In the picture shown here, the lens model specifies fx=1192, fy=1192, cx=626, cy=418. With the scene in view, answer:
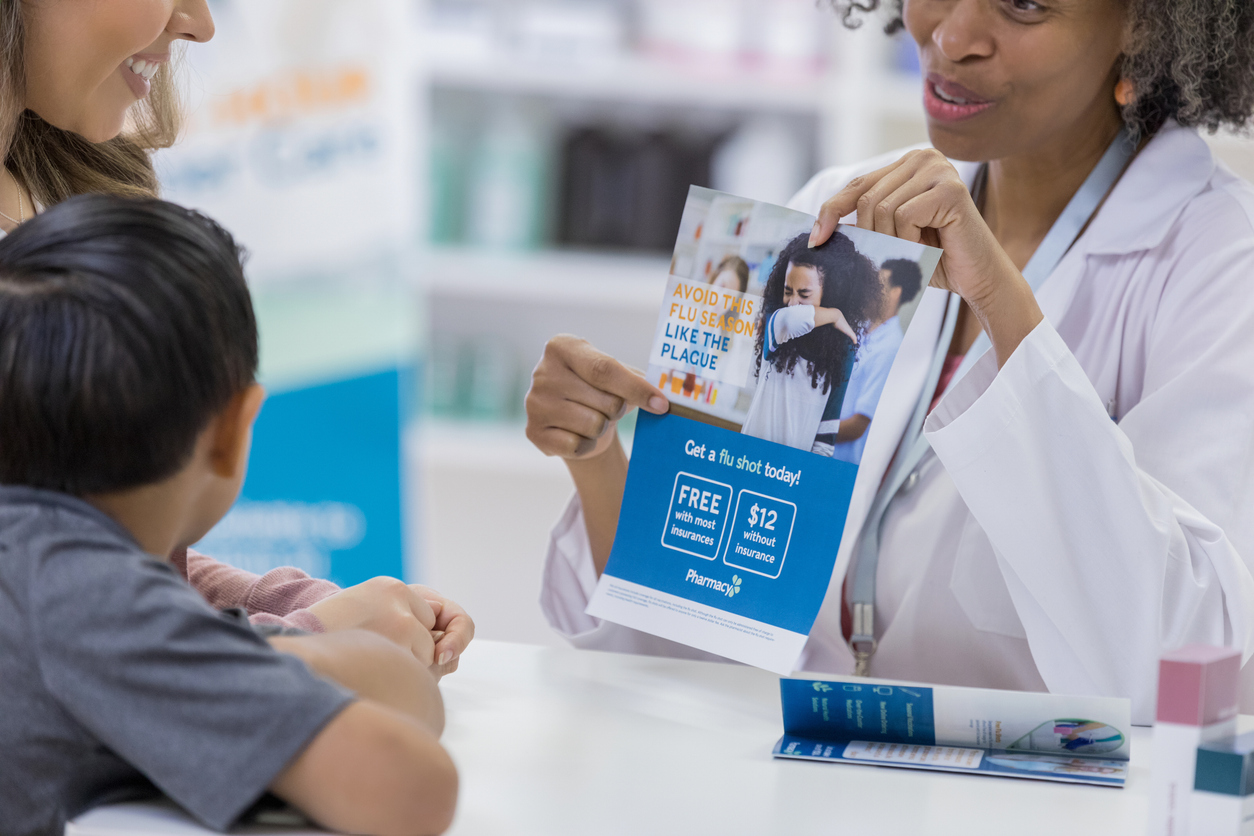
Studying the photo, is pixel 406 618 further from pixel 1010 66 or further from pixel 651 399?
pixel 1010 66

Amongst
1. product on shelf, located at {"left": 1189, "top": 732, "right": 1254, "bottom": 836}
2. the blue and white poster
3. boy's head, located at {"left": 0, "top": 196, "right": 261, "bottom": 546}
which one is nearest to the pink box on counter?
product on shelf, located at {"left": 1189, "top": 732, "right": 1254, "bottom": 836}

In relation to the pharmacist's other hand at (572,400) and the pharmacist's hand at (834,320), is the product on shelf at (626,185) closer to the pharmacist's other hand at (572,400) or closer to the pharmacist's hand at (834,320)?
the pharmacist's other hand at (572,400)

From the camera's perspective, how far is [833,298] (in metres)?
1.03

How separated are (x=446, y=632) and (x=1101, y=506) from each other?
0.61 m

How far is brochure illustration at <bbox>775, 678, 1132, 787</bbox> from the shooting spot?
899 millimetres

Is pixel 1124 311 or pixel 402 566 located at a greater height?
pixel 1124 311

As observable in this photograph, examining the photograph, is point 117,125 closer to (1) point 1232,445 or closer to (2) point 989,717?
(2) point 989,717

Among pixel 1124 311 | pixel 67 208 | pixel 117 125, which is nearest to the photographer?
pixel 67 208

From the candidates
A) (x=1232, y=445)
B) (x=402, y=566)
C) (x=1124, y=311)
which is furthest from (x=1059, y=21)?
(x=402, y=566)

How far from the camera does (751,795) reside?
0.84m

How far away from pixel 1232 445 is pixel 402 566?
2056mm

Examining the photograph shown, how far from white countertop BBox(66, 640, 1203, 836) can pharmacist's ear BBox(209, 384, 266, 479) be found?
A: 21 cm

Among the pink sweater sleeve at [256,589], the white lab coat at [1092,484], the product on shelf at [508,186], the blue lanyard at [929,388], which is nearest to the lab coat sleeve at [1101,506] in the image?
the white lab coat at [1092,484]

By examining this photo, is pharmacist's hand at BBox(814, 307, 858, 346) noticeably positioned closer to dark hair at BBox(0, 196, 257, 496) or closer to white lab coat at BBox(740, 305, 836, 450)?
white lab coat at BBox(740, 305, 836, 450)
